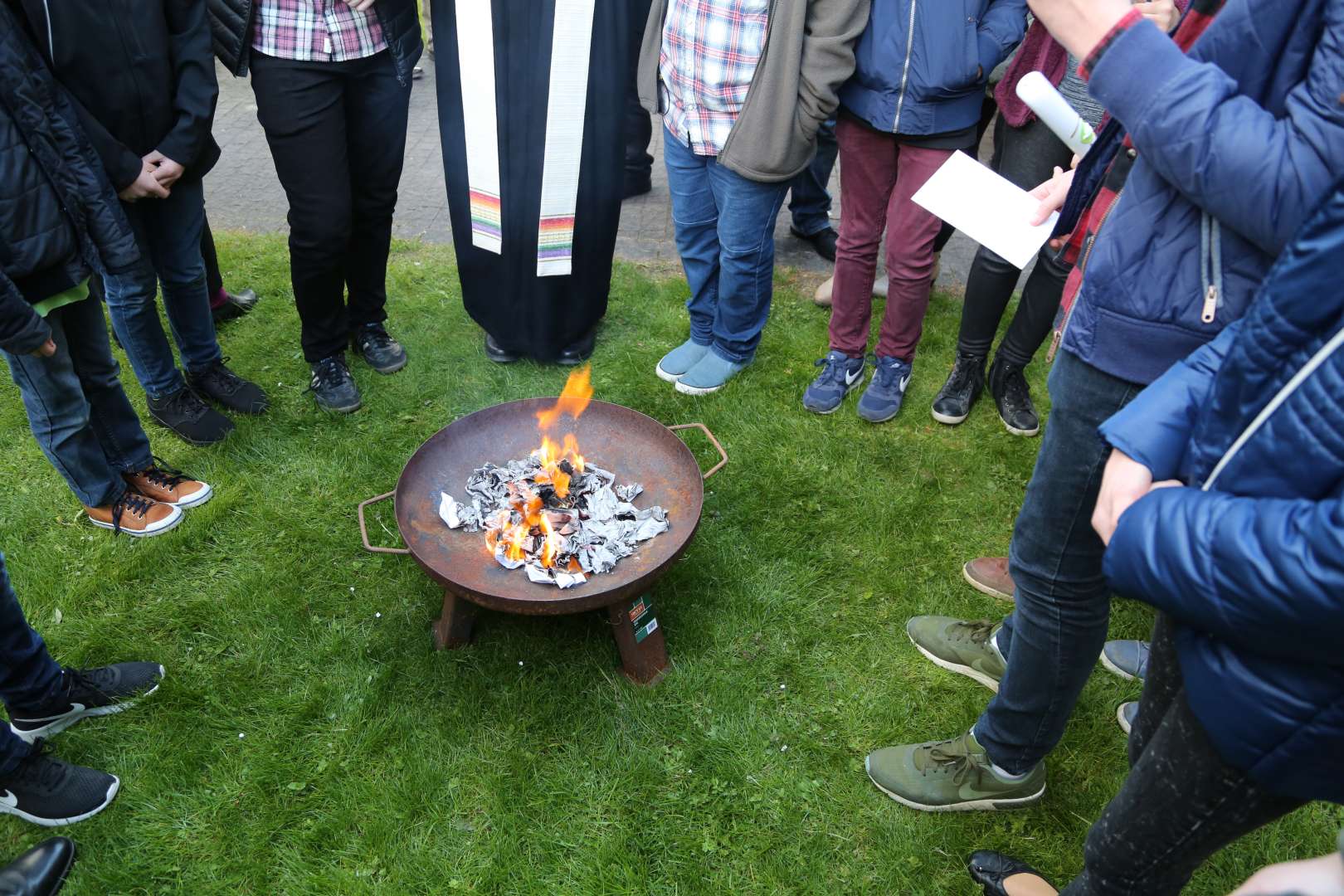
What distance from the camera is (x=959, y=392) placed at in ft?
14.1

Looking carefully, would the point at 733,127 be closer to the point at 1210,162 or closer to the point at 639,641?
the point at 639,641

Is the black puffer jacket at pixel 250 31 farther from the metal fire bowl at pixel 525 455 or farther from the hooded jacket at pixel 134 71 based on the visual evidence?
the metal fire bowl at pixel 525 455

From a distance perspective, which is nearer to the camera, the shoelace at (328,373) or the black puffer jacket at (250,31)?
the black puffer jacket at (250,31)

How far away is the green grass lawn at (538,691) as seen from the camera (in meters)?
2.55

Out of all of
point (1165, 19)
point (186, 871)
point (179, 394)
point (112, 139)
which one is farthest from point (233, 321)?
point (1165, 19)

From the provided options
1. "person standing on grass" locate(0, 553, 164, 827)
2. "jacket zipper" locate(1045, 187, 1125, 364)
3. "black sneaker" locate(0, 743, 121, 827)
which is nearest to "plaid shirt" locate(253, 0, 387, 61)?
"person standing on grass" locate(0, 553, 164, 827)

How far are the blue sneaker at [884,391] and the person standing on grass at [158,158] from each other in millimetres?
2892

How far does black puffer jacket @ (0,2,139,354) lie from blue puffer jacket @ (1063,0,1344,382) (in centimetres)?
302

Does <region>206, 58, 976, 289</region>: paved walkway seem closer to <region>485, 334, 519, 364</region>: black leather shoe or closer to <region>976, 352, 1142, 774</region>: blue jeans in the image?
<region>485, 334, 519, 364</region>: black leather shoe

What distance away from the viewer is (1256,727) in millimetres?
1406

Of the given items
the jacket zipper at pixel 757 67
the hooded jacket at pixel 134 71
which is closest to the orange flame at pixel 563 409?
the jacket zipper at pixel 757 67

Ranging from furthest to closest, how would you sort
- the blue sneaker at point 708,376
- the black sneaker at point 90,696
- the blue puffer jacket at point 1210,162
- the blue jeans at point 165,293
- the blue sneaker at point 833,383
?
the blue sneaker at point 708,376 → the blue sneaker at point 833,383 → the blue jeans at point 165,293 → the black sneaker at point 90,696 → the blue puffer jacket at point 1210,162

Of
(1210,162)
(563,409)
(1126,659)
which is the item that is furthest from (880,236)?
(1210,162)

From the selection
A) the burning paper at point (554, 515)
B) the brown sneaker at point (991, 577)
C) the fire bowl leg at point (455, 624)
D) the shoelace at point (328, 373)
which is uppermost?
the burning paper at point (554, 515)
